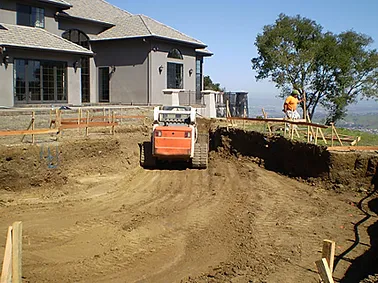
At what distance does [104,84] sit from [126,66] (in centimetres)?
237

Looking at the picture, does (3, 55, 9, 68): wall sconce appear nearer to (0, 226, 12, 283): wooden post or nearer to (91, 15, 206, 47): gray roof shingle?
(91, 15, 206, 47): gray roof shingle

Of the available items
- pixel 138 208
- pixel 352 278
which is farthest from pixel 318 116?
pixel 352 278

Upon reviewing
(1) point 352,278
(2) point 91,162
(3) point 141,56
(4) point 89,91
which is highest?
(3) point 141,56

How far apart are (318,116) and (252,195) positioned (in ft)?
86.4

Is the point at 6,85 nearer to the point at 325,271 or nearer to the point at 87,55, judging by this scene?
the point at 87,55

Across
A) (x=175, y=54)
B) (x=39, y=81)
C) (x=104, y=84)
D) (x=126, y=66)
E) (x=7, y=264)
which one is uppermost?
(x=175, y=54)

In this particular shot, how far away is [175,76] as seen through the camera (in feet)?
106

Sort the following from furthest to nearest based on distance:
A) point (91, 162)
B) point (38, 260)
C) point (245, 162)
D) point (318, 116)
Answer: point (318, 116) → point (245, 162) → point (91, 162) → point (38, 260)

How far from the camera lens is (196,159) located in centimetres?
1786

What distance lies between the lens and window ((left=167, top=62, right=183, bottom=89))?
1244 inches

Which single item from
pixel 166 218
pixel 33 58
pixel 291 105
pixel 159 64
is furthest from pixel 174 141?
pixel 159 64

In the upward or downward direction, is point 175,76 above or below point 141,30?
below

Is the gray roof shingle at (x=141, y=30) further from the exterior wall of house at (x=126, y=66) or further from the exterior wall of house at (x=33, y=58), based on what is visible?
the exterior wall of house at (x=33, y=58)

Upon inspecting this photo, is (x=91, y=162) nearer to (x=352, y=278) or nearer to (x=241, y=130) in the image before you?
(x=241, y=130)
